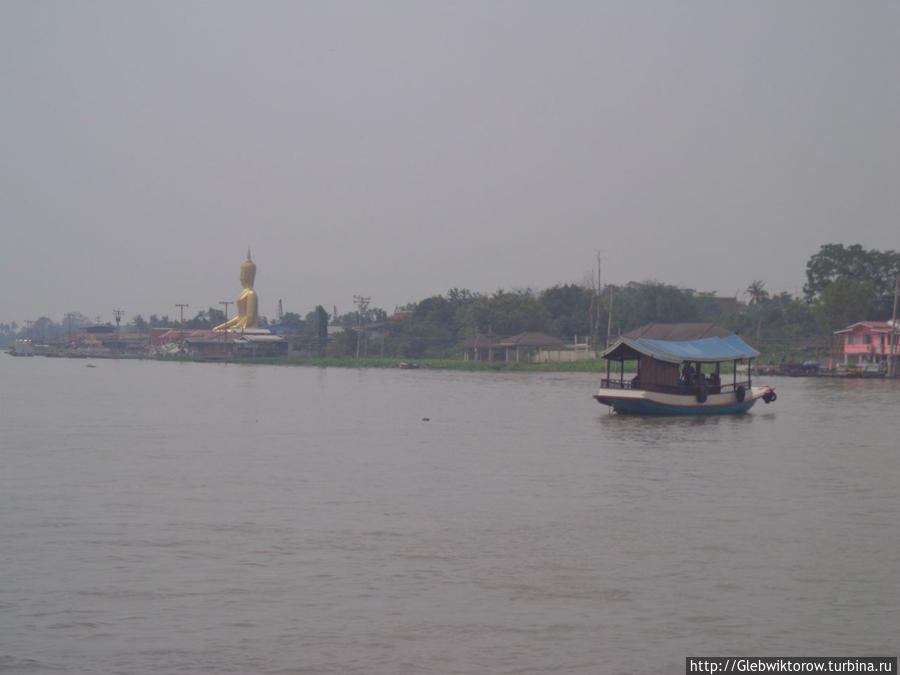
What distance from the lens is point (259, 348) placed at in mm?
72188

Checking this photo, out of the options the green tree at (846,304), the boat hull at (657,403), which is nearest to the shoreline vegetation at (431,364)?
the green tree at (846,304)

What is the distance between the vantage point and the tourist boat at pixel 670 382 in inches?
847

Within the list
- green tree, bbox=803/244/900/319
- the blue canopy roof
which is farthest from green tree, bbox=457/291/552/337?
the blue canopy roof

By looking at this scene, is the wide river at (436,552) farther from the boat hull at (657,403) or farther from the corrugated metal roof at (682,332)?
the corrugated metal roof at (682,332)

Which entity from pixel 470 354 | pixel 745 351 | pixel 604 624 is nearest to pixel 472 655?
pixel 604 624

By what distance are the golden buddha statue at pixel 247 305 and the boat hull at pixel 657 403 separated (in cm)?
5620

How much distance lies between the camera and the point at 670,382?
22.3 metres

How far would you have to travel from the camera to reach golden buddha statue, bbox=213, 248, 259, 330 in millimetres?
75812

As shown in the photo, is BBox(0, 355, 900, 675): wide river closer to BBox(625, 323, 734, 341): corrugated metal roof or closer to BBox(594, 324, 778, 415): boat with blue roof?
BBox(594, 324, 778, 415): boat with blue roof

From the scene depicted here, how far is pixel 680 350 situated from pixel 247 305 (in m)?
57.9

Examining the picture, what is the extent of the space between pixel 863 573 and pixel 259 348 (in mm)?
66870

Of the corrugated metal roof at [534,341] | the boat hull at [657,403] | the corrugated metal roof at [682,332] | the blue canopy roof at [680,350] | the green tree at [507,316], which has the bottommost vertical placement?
the boat hull at [657,403]

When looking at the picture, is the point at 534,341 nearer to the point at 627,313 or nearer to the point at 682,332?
the point at 627,313

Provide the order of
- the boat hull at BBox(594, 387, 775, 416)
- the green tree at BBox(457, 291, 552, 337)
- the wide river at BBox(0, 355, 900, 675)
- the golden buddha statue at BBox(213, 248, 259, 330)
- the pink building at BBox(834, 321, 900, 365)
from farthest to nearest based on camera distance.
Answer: the golden buddha statue at BBox(213, 248, 259, 330)
the green tree at BBox(457, 291, 552, 337)
the pink building at BBox(834, 321, 900, 365)
the boat hull at BBox(594, 387, 775, 416)
the wide river at BBox(0, 355, 900, 675)
